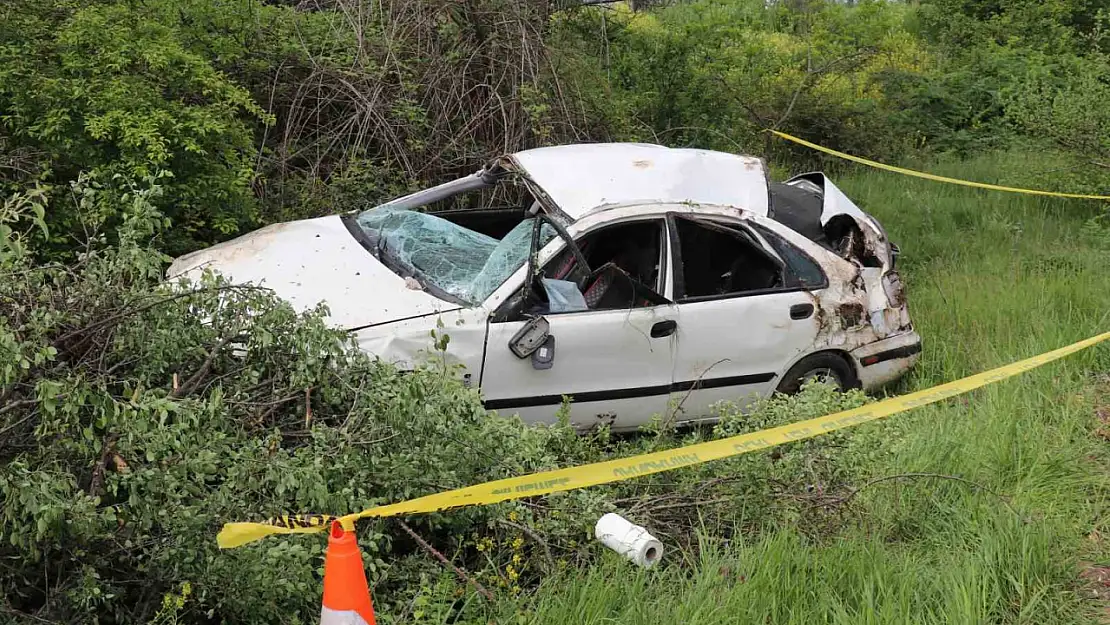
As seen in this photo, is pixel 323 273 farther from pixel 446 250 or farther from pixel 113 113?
pixel 113 113

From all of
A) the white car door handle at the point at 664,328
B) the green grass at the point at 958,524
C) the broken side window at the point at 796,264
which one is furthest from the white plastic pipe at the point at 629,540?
the broken side window at the point at 796,264

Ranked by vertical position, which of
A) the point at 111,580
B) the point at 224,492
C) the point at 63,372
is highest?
the point at 63,372

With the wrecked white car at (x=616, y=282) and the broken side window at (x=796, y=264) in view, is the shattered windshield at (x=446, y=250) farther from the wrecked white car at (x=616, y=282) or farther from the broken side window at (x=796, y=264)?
the broken side window at (x=796, y=264)

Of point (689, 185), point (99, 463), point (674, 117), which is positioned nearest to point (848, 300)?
point (689, 185)

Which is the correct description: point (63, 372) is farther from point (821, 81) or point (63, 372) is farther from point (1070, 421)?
point (821, 81)

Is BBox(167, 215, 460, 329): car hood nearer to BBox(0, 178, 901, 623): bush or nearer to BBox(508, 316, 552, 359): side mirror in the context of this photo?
BBox(508, 316, 552, 359): side mirror

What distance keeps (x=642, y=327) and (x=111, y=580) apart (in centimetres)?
289

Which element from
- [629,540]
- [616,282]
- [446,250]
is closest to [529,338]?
[616,282]

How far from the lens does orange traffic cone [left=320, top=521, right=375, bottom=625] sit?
2.50m

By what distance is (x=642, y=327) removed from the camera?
5.02 metres

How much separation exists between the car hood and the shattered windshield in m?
0.15

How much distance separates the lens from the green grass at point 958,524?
10.4 feet

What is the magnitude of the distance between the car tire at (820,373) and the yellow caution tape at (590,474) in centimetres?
109

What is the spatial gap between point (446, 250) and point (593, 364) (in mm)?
1111
